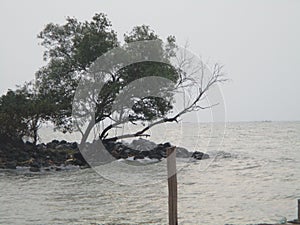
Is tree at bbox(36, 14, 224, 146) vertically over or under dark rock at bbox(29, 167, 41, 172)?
over

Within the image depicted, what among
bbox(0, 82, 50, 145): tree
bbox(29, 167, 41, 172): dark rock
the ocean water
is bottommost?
the ocean water

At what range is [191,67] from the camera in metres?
20.7

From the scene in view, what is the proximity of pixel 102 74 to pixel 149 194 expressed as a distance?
1087 centimetres

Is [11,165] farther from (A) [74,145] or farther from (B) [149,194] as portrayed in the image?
(B) [149,194]

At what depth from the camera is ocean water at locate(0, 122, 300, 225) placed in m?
11.6

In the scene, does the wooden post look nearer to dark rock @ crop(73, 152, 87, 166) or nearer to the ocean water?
the ocean water

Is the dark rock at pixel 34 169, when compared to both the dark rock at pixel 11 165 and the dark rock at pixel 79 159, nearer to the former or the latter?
the dark rock at pixel 11 165

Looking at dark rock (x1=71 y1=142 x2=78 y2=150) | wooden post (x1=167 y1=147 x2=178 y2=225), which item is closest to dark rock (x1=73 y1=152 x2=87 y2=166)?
dark rock (x1=71 y1=142 x2=78 y2=150)

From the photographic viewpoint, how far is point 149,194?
50.3 ft

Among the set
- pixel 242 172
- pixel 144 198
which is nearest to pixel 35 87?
pixel 242 172

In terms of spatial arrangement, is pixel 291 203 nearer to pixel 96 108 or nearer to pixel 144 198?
pixel 144 198

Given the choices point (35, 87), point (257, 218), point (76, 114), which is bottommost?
point (257, 218)

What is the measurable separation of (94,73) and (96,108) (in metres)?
1.86

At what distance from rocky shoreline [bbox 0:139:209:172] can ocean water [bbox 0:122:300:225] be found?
1142 mm
